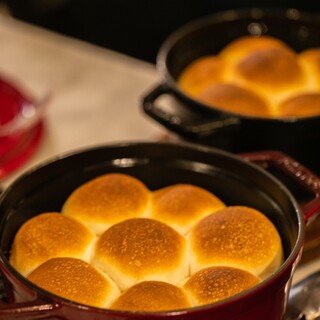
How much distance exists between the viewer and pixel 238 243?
704mm

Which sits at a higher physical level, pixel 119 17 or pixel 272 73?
pixel 272 73

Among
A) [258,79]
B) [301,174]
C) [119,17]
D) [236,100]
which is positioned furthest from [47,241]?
[119,17]

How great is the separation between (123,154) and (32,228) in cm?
17

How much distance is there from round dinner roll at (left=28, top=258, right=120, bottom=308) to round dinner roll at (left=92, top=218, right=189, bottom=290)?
2 cm

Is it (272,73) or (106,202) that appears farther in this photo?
(272,73)

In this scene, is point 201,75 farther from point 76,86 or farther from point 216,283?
point 216,283

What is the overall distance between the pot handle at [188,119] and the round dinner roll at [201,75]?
0.46 ft

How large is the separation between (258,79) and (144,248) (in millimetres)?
535

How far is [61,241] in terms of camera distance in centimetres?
72

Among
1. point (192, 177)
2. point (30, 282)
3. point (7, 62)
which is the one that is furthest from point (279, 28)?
point (30, 282)

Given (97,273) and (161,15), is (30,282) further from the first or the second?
(161,15)

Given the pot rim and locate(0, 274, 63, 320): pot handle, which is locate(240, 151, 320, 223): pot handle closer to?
the pot rim

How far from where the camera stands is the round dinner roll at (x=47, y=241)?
2.32 ft

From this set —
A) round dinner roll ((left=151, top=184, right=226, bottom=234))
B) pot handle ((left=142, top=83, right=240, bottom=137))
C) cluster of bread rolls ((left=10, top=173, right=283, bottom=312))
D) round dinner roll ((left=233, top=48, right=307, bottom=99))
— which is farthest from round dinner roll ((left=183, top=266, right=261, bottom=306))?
round dinner roll ((left=233, top=48, right=307, bottom=99))
